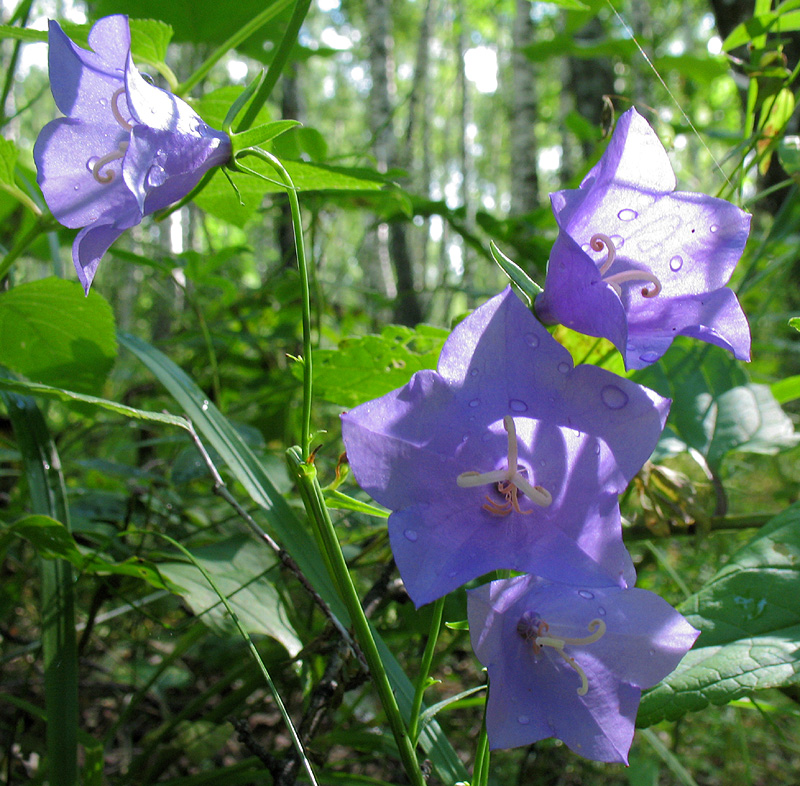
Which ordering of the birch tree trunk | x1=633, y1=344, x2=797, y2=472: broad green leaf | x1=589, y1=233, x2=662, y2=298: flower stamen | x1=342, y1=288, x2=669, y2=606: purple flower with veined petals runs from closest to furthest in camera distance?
x1=342, y1=288, x2=669, y2=606: purple flower with veined petals → x1=589, y1=233, x2=662, y2=298: flower stamen → x1=633, y1=344, x2=797, y2=472: broad green leaf → the birch tree trunk

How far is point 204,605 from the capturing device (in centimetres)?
87

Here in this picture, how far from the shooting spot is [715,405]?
1.28m

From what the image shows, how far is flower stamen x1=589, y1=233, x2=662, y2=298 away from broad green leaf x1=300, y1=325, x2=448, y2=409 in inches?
13.5

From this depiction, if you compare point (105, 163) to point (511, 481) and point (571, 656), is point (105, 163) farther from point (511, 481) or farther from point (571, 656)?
point (571, 656)

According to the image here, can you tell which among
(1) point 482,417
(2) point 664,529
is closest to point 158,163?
(1) point 482,417

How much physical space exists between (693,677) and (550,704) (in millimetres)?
182

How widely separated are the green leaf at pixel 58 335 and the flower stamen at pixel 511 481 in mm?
691

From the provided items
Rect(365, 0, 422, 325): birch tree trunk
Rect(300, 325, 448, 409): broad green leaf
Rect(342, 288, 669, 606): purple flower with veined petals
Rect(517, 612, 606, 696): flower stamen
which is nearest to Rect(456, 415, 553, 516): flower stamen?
Rect(342, 288, 669, 606): purple flower with veined petals

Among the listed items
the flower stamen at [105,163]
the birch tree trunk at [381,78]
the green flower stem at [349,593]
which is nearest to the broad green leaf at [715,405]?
the green flower stem at [349,593]

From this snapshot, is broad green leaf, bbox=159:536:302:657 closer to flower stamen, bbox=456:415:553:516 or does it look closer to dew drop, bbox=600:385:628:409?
flower stamen, bbox=456:415:553:516

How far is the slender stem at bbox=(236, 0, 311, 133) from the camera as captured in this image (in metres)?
0.66

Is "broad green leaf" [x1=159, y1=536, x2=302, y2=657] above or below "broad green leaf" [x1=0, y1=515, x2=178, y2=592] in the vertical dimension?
below

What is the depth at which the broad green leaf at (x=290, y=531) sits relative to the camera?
72 cm

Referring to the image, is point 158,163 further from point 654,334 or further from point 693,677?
point 693,677
